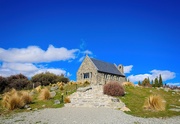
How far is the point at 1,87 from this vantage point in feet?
115

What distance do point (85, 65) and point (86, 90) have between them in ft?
63.5

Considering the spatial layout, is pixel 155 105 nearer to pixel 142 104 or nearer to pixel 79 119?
pixel 142 104

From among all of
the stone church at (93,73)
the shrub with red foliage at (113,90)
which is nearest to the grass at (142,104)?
the shrub with red foliage at (113,90)

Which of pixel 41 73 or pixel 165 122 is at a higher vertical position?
pixel 41 73

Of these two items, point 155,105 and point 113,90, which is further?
point 113,90

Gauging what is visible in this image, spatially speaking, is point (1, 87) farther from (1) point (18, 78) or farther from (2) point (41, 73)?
(2) point (41, 73)

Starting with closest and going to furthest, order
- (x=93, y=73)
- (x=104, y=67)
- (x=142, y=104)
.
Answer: (x=142, y=104)
(x=93, y=73)
(x=104, y=67)

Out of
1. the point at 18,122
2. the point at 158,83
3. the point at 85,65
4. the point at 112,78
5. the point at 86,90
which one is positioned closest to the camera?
the point at 18,122

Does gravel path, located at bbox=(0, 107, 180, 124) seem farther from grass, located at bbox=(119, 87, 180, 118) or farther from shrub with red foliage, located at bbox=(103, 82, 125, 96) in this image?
shrub with red foliage, located at bbox=(103, 82, 125, 96)

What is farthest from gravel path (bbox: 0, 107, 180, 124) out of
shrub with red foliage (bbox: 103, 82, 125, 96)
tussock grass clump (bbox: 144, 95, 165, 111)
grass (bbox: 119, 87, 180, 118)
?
shrub with red foliage (bbox: 103, 82, 125, 96)

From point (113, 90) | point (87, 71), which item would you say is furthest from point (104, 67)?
point (113, 90)

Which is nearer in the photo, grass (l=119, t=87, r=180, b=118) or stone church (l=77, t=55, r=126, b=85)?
grass (l=119, t=87, r=180, b=118)

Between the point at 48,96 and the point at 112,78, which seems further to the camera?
the point at 112,78

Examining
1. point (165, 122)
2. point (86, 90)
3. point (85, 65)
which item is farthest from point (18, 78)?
point (165, 122)
